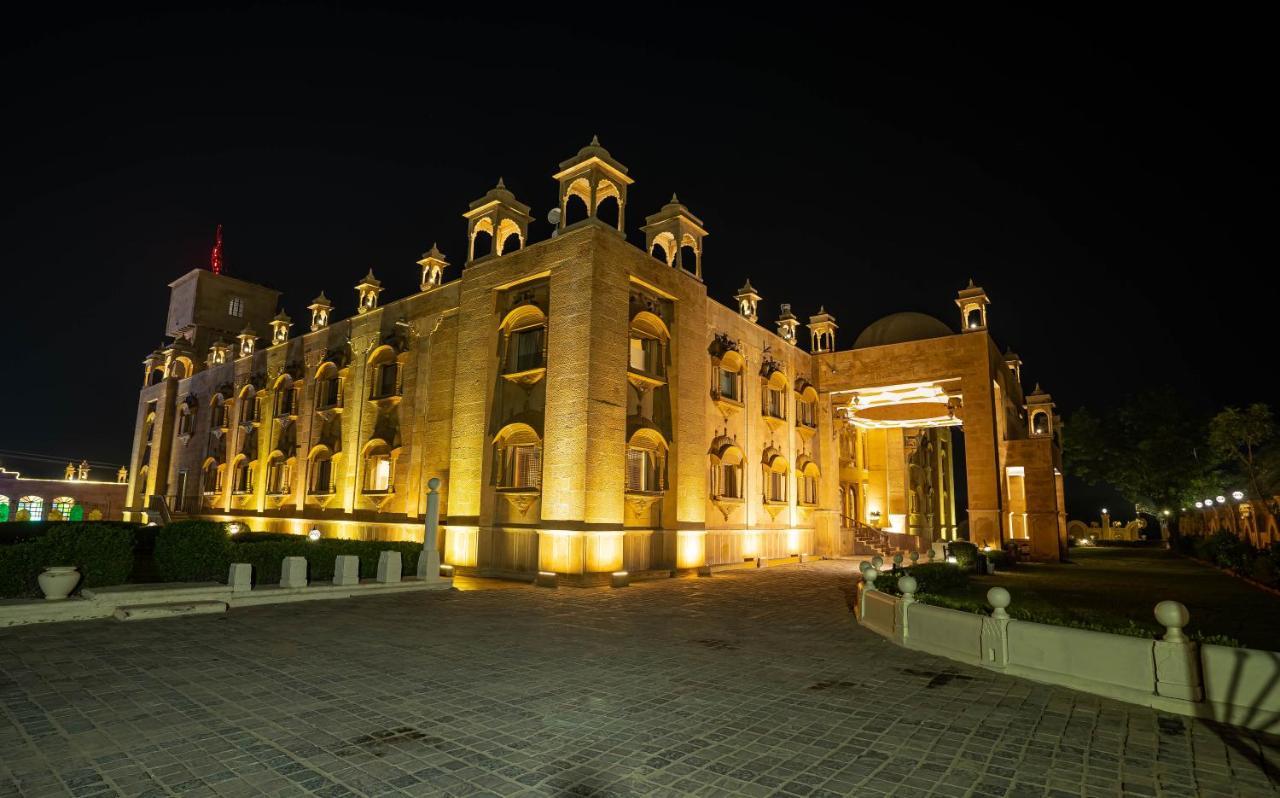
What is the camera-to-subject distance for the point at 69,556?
46.5 ft

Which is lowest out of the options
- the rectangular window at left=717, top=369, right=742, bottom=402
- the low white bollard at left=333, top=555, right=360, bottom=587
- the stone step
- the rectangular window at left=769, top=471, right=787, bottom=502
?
the stone step

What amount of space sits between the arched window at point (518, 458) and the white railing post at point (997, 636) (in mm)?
15365

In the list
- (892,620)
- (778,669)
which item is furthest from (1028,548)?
(778,669)

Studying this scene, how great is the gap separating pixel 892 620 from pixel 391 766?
9125 mm

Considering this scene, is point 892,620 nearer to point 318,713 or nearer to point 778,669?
point 778,669

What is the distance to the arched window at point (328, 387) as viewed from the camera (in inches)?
1294

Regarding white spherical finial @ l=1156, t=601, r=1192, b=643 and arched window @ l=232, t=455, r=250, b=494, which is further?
arched window @ l=232, t=455, r=250, b=494

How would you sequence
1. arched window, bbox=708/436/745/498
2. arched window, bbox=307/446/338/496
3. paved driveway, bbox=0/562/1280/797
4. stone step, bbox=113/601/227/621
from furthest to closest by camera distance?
arched window, bbox=307/446/338/496 → arched window, bbox=708/436/745/498 → stone step, bbox=113/601/227/621 → paved driveway, bbox=0/562/1280/797

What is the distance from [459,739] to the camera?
617 cm

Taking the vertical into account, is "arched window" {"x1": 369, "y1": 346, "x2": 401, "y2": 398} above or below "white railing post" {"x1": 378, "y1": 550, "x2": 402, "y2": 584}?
above

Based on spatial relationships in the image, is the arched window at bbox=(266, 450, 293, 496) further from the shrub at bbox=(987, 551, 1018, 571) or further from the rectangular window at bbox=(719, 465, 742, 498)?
the shrub at bbox=(987, 551, 1018, 571)

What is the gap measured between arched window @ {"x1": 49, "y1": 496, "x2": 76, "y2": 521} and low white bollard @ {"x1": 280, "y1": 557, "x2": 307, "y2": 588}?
59.2 meters

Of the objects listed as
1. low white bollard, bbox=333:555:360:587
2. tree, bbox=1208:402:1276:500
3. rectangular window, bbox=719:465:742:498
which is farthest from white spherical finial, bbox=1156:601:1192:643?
tree, bbox=1208:402:1276:500

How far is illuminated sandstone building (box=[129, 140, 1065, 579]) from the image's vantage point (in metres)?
22.1
